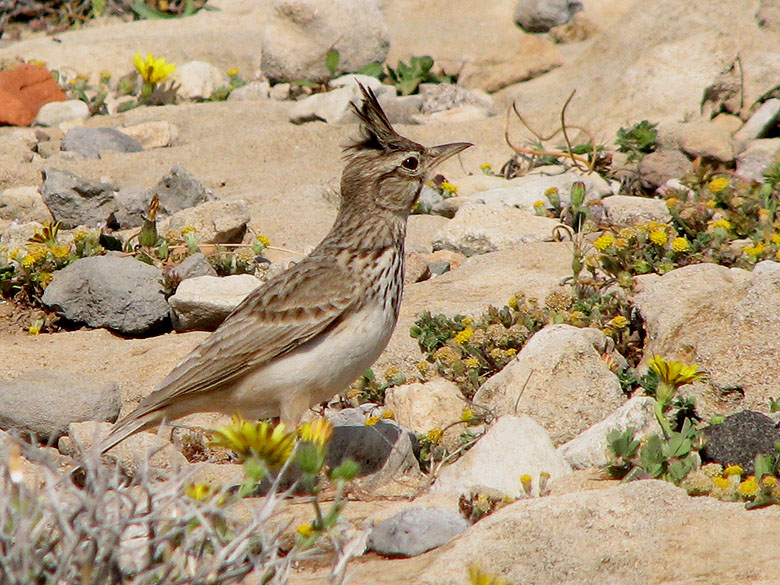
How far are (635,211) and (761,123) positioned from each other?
1798 mm

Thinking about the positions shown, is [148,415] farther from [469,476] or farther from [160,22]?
[160,22]

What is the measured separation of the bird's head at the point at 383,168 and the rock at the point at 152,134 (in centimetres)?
376

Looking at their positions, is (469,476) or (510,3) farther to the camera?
(510,3)

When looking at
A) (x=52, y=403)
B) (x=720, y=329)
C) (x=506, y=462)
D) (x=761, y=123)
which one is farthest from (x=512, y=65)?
(x=506, y=462)

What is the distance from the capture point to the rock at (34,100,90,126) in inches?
362

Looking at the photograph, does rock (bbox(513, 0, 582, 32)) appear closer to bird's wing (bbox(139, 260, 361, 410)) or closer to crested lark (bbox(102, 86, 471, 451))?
crested lark (bbox(102, 86, 471, 451))

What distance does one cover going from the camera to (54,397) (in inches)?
196

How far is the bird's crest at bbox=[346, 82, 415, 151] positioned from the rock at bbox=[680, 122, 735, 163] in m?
3.00

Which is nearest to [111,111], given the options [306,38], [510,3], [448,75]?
[306,38]

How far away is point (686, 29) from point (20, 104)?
17.5 feet

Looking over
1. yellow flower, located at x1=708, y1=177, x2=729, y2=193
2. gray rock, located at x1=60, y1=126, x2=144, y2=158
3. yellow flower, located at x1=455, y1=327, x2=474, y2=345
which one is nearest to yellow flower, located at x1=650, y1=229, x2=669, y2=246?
yellow flower, located at x1=708, y1=177, x2=729, y2=193

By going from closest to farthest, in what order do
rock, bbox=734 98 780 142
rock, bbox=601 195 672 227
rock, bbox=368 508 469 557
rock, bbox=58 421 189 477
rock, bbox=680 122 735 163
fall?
rock, bbox=368 508 469 557 → rock, bbox=58 421 189 477 → rock, bbox=601 195 672 227 → rock, bbox=680 122 735 163 → rock, bbox=734 98 780 142

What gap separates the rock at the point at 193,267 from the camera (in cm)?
625

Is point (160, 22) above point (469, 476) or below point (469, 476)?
above
